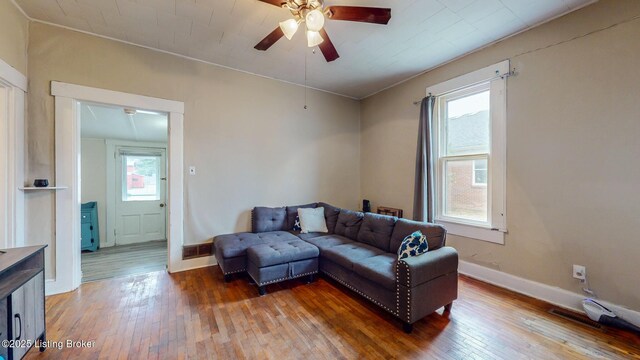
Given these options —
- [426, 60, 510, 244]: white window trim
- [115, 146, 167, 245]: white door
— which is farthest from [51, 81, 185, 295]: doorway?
[426, 60, 510, 244]: white window trim

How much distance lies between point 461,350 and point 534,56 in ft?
9.57

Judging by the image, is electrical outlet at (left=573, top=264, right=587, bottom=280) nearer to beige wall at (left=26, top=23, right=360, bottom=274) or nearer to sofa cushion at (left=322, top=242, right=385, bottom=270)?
sofa cushion at (left=322, top=242, right=385, bottom=270)

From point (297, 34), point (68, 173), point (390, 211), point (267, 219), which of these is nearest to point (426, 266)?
point (390, 211)

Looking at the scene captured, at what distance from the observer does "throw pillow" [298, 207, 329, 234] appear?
3.65 metres

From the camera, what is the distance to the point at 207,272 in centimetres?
323

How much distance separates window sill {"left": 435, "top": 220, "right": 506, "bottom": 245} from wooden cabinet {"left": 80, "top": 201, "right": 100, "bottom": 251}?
6156 mm

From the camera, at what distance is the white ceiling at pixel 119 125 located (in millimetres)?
3797

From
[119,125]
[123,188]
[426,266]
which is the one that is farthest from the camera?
[123,188]

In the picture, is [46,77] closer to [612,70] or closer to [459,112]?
[459,112]

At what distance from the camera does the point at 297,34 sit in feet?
8.89

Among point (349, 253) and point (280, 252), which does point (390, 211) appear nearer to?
point (349, 253)

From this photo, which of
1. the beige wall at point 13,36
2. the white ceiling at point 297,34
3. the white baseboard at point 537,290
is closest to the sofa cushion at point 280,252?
the white baseboard at point 537,290

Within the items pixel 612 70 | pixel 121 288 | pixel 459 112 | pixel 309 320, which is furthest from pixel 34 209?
pixel 612 70

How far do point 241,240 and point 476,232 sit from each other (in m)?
2.98
